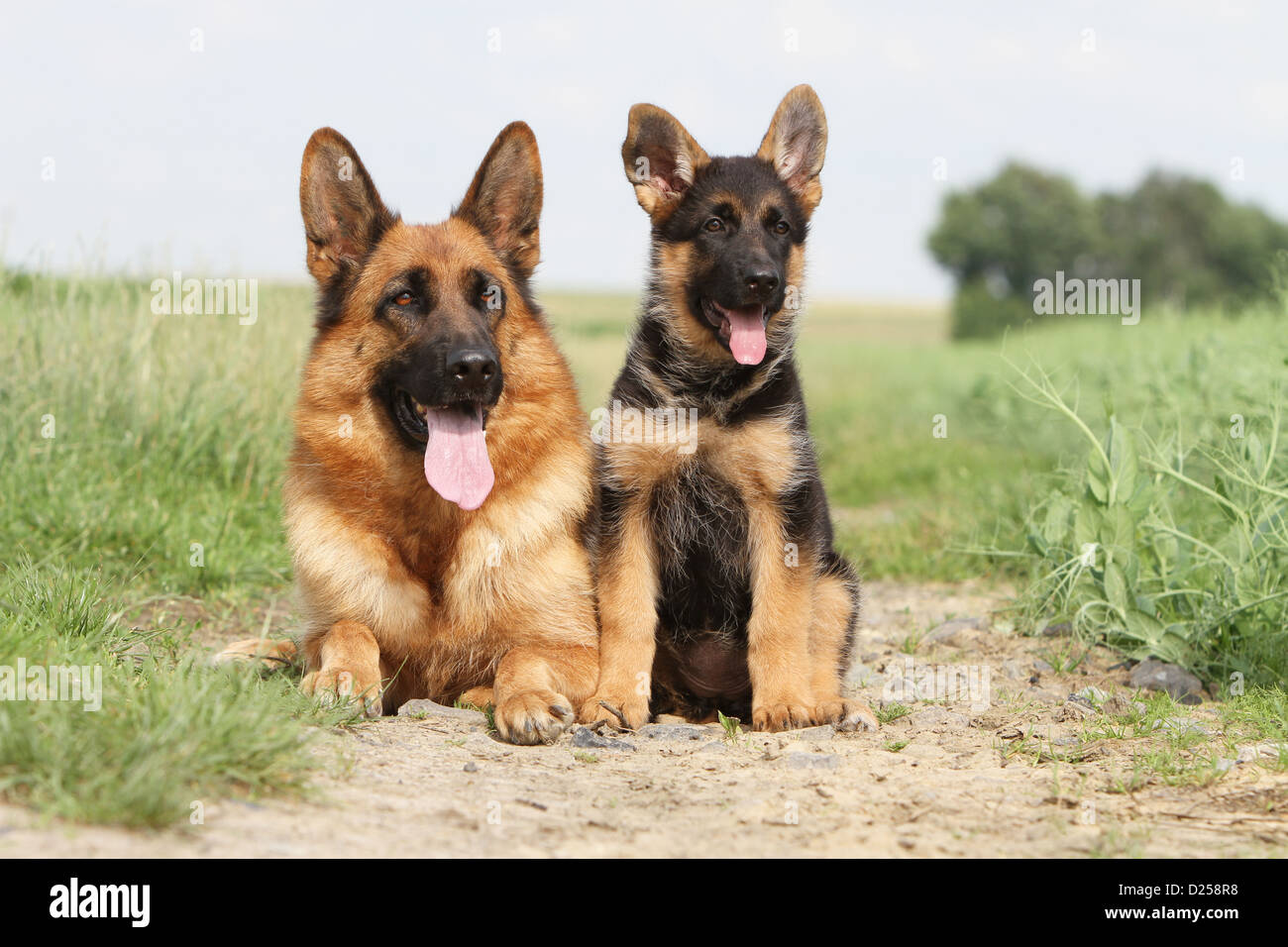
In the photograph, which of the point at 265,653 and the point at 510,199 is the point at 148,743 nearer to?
the point at 265,653

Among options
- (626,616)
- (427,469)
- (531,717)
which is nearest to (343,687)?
(531,717)

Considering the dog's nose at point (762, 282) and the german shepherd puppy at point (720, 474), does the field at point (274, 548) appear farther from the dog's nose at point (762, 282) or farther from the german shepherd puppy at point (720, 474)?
the dog's nose at point (762, 282)

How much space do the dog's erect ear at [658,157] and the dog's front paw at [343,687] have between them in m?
2.59

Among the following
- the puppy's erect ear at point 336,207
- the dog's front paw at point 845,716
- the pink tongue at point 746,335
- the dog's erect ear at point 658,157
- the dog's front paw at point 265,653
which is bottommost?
the dog's front paw at point 845,716

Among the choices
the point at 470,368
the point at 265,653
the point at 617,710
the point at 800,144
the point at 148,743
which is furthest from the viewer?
the point at 800,144

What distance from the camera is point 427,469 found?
4348mm

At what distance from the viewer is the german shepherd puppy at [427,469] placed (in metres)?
4.41

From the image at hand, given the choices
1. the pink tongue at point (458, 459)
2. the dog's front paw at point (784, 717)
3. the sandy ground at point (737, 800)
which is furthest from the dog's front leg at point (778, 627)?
the pink tongue at point (458, 459)

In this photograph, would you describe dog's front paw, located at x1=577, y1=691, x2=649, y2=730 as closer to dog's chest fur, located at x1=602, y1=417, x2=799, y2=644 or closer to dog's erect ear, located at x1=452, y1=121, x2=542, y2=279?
dog's chest fur, located at x1=602, y1=417, x2=799, y2=644

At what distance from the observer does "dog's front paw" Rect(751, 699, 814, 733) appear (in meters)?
4.34

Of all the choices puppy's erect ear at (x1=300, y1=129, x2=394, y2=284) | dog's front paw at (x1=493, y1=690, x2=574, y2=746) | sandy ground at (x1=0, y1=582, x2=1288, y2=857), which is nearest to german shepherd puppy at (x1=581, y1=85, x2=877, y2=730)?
dog's front paw at (x1=493, y1=690, x2=574, y2=746)

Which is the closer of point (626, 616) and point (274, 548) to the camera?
point (626, 616)

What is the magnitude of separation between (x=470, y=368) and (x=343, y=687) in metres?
1.26
